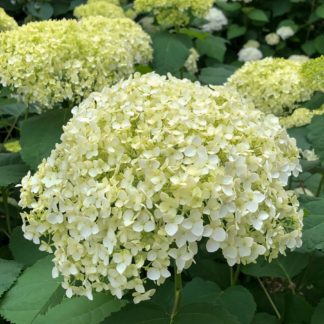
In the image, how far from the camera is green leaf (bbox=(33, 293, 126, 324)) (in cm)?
139

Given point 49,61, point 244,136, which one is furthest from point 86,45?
point 244,136

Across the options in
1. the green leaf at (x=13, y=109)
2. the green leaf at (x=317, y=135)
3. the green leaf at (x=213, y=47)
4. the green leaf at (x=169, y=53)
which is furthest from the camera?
the green leaf at (x=213, y=47)

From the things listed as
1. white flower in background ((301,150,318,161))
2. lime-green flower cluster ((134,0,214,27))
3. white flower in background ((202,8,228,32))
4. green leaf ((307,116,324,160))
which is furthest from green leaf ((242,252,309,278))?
white flower in background ((202,8,228,32))

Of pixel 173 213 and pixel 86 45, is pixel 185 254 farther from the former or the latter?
pixel 86 45

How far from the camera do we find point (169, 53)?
3049 mm

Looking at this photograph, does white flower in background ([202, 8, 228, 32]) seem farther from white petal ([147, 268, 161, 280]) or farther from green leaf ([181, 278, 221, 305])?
white petal ([147, 268, 161, 280])

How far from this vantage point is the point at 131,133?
1283mm

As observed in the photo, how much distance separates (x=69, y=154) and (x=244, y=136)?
0.35 metres

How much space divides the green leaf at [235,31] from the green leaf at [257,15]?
0.11 metres

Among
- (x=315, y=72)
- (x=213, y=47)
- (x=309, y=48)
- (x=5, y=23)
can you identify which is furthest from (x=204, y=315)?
(x=309, y=48)

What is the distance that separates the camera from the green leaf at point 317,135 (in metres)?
1.81

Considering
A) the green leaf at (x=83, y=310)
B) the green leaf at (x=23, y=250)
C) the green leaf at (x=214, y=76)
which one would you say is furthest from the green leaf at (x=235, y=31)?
the green leaf at (x=83, y=310)

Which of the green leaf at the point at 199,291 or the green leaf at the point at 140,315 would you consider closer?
the green leaf at the point at 140,315

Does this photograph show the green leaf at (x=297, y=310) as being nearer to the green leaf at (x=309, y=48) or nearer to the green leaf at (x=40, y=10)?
the green leaf at (x=309, y=48)
